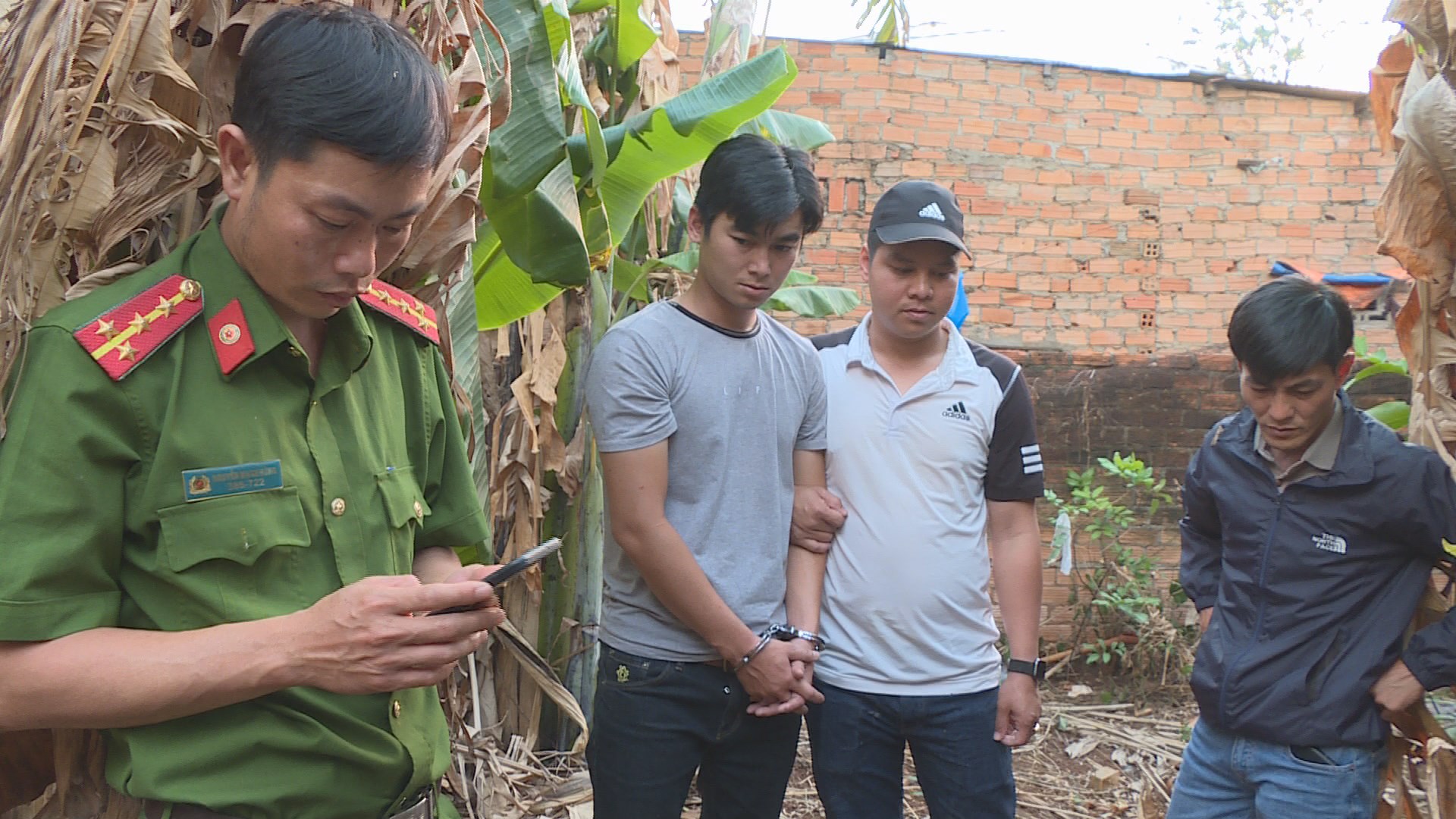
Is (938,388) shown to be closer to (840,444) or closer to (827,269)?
(840,444)

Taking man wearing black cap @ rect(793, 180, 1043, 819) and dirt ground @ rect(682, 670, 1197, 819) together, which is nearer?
man wearing black cap @ rect(793, 180, 1043, 819)

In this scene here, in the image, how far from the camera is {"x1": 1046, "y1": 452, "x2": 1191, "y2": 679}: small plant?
540cm

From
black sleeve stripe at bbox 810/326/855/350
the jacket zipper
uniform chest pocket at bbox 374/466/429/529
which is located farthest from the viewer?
black sleeve stripe at bbox 810/326/855/350

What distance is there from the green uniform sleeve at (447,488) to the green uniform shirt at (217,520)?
121 mm

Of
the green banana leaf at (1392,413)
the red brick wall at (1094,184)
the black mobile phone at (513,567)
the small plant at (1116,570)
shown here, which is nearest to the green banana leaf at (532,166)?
the black mobile phone at (513,567)

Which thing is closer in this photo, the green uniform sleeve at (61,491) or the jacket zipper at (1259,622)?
the green uniform sleeve at (61,491)

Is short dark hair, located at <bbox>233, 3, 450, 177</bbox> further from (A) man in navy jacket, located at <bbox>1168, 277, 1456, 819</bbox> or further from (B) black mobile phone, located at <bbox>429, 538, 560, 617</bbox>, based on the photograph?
(A) man in navy jacket, located at <bbox>1168, 277, 1456, 819</bbox>

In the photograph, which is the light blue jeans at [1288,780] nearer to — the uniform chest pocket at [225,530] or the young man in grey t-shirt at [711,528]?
the young man in grey t-shirt at [711,528]

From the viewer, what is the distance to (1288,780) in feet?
7.22

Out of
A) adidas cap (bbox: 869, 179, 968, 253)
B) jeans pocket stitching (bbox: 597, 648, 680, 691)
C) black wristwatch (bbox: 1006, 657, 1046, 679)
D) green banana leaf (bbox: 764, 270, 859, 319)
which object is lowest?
black wristwatch (bbox: 1006, 657, 1046, 679)

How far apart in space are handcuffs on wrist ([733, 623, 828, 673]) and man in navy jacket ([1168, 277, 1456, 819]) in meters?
0.85

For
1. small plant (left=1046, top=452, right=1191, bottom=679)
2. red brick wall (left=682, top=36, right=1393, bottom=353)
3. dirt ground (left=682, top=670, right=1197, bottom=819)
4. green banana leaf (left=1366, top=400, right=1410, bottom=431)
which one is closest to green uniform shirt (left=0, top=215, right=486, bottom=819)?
dirt ground (left=682, top=670, right=1197, bottom=819)

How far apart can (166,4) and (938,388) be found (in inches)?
62.2

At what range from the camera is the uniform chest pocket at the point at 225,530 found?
3.85ft
